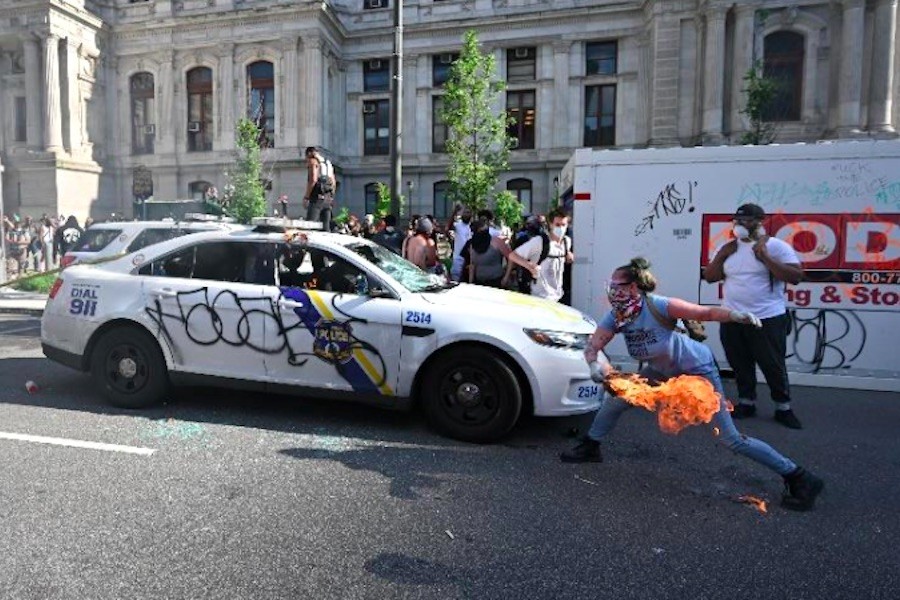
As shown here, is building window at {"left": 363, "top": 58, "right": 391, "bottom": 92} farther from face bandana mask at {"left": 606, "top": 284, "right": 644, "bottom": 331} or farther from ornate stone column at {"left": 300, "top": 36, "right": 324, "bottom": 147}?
face bandana mask at {"left": 606, "top": 284, "right": 644, "bottom": 331}

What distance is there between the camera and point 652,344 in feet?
12.8

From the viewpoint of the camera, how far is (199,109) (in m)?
34.3

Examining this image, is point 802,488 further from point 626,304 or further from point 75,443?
point 75,443

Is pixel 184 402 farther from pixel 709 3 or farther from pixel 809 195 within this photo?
pixel 709 3

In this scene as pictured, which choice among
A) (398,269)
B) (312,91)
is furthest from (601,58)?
(398,269)

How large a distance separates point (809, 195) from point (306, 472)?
231 inches

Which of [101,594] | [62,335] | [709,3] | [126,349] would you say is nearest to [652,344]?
[101,594]

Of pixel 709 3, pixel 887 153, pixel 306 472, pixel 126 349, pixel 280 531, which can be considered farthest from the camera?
pixel 709 3

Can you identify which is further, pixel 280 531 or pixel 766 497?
pixel 766 497

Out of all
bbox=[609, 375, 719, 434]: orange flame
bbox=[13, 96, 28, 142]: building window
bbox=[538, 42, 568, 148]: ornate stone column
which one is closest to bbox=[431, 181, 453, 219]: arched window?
bbox=[538, 42, 568, 148]: ornate stone column

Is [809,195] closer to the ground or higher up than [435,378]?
higher up

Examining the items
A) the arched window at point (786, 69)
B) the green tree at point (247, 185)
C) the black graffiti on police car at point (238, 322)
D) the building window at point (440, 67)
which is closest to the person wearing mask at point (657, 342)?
the black graffiti on police car at point (238, 322)

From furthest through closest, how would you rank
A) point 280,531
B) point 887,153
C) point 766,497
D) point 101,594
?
1. point 887,153
2. point 766,497
3. point 280,531
4. point 101,594

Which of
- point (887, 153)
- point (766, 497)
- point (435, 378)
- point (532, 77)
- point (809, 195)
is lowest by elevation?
point (766, 497)
